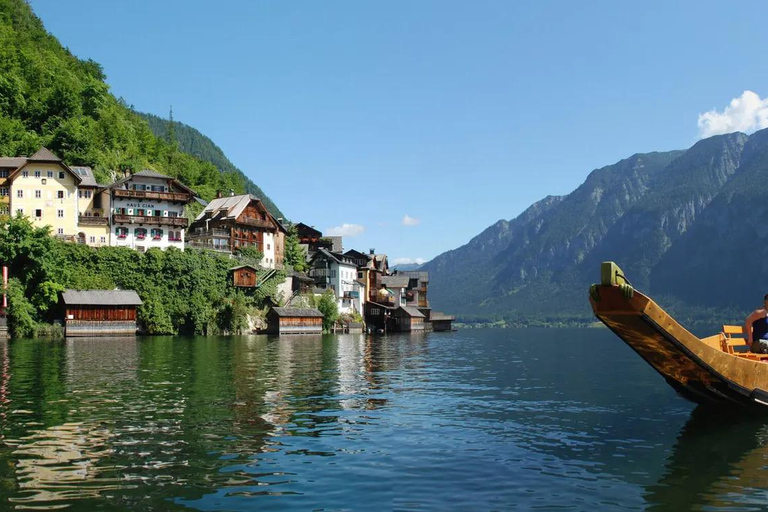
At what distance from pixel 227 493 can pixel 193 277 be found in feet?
264

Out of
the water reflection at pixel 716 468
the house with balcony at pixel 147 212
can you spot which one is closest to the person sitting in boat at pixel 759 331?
the water reflection at pixel 716 468

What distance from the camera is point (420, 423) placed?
2077cm

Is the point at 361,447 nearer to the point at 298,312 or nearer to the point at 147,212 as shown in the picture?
the point at 298,312

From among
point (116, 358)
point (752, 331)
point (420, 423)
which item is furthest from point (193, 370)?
point (752, 331)

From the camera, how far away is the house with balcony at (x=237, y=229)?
103m

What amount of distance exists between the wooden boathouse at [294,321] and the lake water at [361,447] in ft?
205

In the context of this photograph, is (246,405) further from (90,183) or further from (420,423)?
(90,183)

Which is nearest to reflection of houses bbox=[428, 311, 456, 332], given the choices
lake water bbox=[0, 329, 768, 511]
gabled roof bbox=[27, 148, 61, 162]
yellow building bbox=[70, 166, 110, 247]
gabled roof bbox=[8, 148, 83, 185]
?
yellow building bbox=[70, 166, 110, 247]

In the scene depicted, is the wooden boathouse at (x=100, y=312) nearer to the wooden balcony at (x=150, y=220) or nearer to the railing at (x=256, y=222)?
the wooden balcony at (x=150, y=220)

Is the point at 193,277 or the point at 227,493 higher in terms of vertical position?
the point at 193,277

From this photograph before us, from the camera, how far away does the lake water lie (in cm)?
1261

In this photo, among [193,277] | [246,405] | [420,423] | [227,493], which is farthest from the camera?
[193,277]

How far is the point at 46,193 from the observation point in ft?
284

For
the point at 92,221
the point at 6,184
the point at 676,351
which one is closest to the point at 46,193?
the point at 6,184
